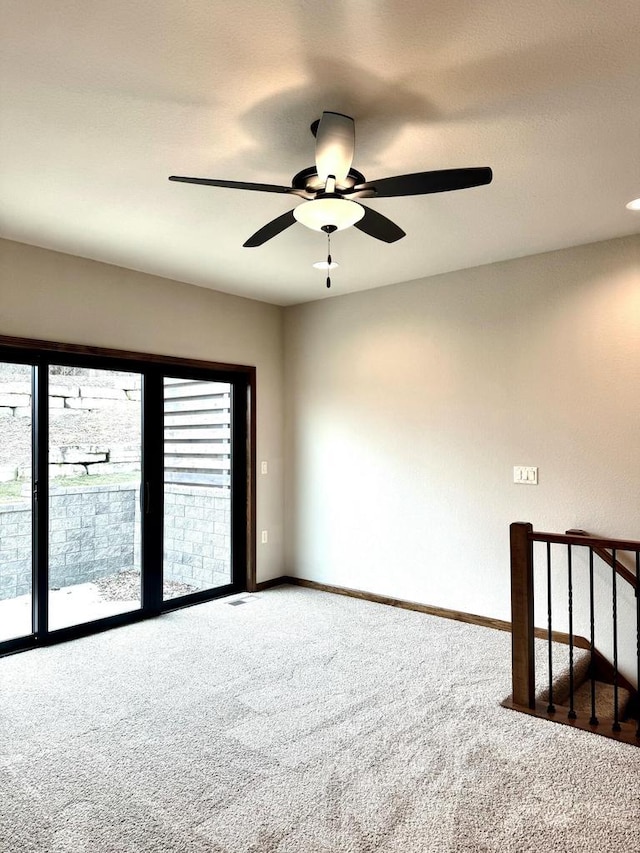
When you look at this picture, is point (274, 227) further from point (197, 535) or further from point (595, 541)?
point (197, 535)

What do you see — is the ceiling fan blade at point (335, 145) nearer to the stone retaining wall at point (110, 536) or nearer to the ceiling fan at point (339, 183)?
the ceiling fan at point (339, 183)

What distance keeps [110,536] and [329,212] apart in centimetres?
289

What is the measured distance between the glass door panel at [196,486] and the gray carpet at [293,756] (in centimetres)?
91

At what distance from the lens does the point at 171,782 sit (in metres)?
2.29

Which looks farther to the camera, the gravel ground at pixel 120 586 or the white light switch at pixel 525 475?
the gravel ground at pixel 120 586

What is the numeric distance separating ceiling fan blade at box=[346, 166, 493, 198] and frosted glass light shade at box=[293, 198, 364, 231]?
0.22 ft

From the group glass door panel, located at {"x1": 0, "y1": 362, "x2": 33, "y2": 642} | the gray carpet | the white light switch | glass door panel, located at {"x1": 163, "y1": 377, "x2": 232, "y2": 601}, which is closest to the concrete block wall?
glass door panel, located at {"x1": 163, "y1": 377, "x2": 232, "y2": 601}

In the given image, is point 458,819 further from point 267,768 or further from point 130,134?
point 130,134

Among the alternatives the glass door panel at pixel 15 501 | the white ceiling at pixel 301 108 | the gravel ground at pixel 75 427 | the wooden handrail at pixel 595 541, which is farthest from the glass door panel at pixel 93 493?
the wooden handrail at pixel 595 541

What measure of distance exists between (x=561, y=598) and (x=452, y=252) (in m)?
2.35

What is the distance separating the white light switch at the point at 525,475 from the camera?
156 inches

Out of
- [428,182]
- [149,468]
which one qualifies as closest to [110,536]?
[149,468]

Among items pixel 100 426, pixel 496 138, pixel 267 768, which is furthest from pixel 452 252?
pixel 267 768

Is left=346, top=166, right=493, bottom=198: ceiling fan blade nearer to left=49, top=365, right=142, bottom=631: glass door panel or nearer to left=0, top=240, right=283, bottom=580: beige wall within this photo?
left=0, top=240, right=283, bottom=580: beige wall
